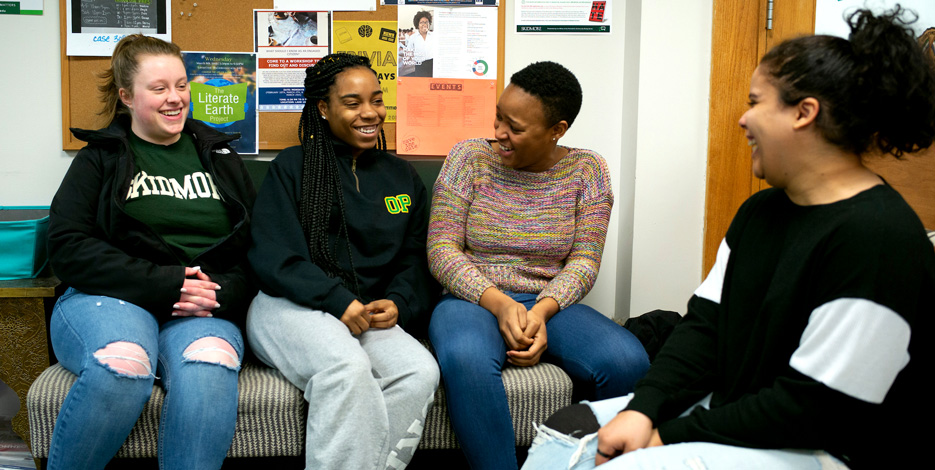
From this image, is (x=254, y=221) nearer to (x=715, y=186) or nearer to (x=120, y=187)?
(x=120, y=187)

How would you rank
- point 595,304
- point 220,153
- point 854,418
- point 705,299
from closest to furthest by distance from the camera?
point 854,418 → point 705,299 → point 220,153 → point 595,304

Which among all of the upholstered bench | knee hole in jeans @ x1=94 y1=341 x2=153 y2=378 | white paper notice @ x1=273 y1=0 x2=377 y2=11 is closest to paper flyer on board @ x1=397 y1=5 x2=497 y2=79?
white paper notice @ x1=273 y1=0 x2=377 y2=11

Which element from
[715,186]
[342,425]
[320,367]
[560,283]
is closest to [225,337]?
[320,367]

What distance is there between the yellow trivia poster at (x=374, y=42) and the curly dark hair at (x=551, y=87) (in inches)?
21.9

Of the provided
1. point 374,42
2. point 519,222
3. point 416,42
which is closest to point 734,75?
point 519,222

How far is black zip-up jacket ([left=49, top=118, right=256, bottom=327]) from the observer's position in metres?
1.53

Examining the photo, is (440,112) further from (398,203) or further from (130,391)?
(130,391)

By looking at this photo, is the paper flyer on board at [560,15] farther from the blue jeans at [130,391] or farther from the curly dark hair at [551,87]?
the blue jeans at [130,391]

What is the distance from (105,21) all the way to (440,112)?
1.07 metres

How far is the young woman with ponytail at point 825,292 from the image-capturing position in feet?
2.70

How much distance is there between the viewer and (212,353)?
1.45 m

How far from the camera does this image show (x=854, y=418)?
2.85 feet

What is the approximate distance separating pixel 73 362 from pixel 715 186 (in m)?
1.80

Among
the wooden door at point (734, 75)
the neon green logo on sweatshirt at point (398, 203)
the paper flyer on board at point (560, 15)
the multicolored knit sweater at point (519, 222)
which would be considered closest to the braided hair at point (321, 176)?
the neon green logo on sweatshirt at point (398, 203)
